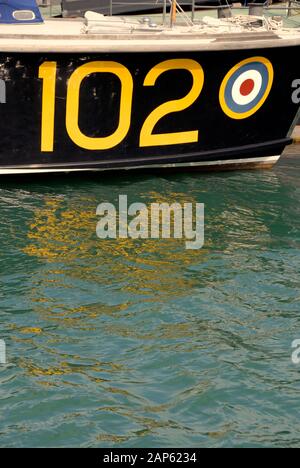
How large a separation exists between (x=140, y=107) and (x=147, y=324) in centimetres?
446

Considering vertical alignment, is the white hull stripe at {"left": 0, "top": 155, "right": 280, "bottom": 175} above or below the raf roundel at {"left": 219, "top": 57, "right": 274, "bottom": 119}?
below

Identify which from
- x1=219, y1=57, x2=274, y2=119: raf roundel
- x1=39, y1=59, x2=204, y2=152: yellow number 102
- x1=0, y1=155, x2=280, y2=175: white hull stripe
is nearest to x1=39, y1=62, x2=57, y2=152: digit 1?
x1=39, y1=59, x2=204, y2=152: yellow number 102

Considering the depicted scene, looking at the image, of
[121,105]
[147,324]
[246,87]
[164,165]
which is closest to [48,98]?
[121,105]

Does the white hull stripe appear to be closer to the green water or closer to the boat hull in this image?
the boat hull

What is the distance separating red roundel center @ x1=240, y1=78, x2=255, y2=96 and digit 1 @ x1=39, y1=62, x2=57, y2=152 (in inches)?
98.6

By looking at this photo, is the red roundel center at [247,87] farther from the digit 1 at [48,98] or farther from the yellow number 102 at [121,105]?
the digit 1 at [48,98]

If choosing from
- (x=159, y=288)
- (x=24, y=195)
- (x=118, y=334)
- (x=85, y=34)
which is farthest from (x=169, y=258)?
(x=85, y=34)

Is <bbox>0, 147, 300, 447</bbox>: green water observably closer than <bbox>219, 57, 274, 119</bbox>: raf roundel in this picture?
Yes

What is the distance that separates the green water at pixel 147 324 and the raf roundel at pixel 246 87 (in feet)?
4.06

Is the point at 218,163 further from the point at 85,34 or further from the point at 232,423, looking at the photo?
the point at 232,423

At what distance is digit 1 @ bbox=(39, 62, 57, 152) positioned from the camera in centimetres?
1178

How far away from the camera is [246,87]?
12.6 metres

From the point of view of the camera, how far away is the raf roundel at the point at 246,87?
491 inches

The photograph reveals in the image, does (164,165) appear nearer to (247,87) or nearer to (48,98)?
(247,87)
